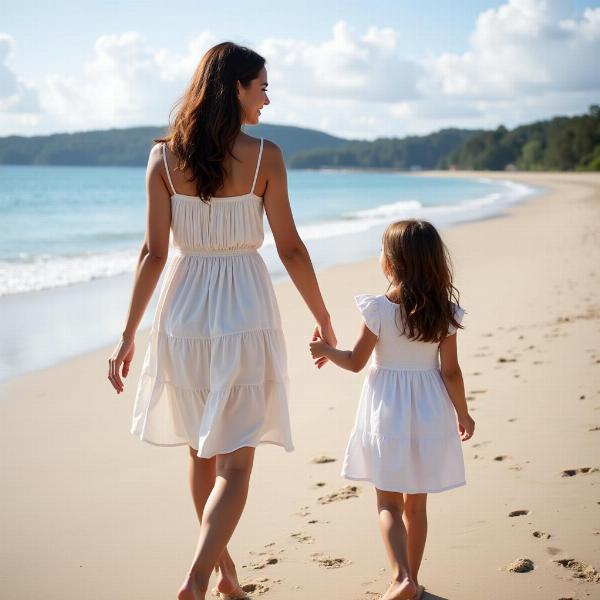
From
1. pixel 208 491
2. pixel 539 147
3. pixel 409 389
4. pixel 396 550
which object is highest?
pixel 539 147

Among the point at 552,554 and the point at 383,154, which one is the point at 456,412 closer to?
the point at 552,554

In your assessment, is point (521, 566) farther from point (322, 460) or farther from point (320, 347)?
point (322, 460)

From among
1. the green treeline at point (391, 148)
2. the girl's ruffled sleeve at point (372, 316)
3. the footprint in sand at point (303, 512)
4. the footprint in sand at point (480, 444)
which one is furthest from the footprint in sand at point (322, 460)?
Result: the green treeline at point (391, 148)

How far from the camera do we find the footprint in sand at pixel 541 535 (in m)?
3.16

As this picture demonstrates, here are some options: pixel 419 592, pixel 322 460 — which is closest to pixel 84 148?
pixel 322 460

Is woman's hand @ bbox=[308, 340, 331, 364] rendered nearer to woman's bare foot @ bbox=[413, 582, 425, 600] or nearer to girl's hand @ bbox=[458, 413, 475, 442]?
girl's hand @ bbox=[458, 413, 475, 442]

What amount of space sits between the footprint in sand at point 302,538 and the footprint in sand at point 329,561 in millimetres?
140

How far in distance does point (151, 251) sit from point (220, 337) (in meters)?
0.40

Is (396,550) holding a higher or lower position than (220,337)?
lower

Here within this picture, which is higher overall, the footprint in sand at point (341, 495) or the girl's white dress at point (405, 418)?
the girl's white dress at point (405, 418)

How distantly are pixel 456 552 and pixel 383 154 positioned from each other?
169 m

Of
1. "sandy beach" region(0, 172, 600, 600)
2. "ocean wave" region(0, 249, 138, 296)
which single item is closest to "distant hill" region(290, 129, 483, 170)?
"ocean wave" region(0, 249, 138, 296)

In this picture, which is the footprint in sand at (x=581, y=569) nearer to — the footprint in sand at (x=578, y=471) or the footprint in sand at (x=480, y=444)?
the footprint in sand at (x=578, y=471)

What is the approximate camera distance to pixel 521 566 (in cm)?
293
